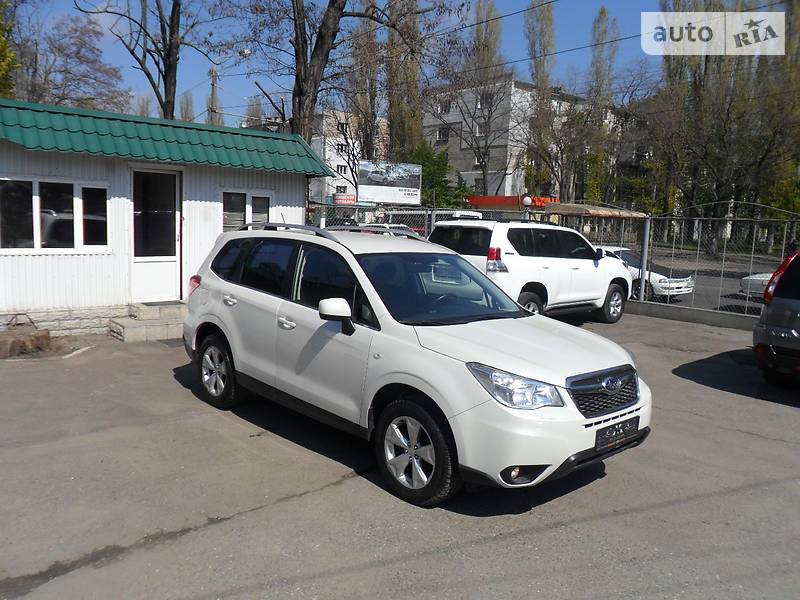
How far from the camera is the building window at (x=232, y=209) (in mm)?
11398

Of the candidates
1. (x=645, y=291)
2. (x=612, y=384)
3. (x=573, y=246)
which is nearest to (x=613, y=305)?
(x=573, y=246)

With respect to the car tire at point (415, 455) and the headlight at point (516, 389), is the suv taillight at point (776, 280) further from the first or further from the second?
the car tire at point (415, 455)

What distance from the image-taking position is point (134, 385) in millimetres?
7508

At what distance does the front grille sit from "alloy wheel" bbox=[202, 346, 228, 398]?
138 inches

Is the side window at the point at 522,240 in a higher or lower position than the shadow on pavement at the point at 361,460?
higher

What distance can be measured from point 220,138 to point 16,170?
2.98m

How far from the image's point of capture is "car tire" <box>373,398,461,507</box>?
4293mm

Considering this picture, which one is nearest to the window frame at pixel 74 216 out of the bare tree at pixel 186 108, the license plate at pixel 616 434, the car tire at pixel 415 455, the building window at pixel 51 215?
the building window at pixel 51 215

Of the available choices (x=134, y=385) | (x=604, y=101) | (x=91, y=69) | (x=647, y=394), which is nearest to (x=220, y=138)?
(x=134, y=385)

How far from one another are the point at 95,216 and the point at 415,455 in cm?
761

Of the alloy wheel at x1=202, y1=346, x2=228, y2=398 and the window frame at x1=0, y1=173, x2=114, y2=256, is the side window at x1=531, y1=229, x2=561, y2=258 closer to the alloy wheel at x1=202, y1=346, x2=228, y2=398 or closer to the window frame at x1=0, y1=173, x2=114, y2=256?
the alloy wheel at x1=202, y1=346, x2=228, y2=398

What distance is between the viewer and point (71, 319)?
384 inches

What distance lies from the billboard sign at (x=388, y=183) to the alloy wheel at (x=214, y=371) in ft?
91.9

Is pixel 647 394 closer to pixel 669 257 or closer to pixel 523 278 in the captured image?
pixel 523 278
